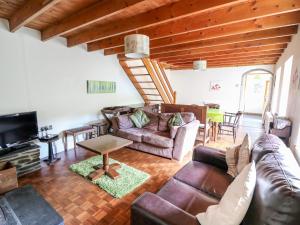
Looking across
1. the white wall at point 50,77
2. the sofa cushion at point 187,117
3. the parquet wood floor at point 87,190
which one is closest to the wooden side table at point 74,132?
the white wall at point 50,77

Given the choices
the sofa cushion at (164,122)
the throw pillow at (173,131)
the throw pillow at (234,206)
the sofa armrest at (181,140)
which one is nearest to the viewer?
the throw pillow at (234,206)

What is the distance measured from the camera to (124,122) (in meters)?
4.06

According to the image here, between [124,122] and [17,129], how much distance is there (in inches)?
79.0

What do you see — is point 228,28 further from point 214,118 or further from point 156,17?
point 214,118

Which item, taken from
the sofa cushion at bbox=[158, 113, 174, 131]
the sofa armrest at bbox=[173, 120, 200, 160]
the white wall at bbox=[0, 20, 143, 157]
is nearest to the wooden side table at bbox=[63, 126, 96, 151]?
the white wall at bbox=[0, 20, 143, 157]

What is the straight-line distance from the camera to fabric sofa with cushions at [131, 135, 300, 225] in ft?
2.86

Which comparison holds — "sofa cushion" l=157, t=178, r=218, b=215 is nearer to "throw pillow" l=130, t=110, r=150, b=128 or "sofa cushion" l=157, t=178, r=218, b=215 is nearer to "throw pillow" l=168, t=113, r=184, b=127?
"throw pillow" l=168, t=113, r=184, b=127

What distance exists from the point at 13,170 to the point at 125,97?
362 cm

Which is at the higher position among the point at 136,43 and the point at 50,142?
the point at 136,43

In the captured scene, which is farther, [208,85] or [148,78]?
[208,85]

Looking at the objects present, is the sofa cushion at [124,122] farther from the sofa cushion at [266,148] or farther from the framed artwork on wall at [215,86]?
the framed artwork on wall at [215,86]

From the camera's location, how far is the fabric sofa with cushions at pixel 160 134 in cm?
330

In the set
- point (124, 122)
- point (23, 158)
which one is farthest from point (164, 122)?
point (23, 158)

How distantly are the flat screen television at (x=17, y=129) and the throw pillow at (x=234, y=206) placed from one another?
121 inches
